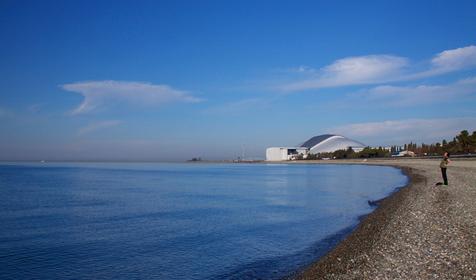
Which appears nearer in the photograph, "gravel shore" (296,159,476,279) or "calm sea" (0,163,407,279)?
"gravel shore" (296,159,476,279)

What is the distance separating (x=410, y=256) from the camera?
11180 mm

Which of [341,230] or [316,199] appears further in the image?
[316,199]

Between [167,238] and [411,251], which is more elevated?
[411,251]

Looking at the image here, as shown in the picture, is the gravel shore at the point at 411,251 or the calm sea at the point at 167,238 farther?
the calm sea at the point at 167,238

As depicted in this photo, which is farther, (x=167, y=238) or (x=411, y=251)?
(x=167, y=238)

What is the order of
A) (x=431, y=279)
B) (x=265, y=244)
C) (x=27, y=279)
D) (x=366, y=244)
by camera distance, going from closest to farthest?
1. (x=431, y=279)
2. (x=27, y=279)
3. (x=366, y=244)
4. (x=265, y=244)

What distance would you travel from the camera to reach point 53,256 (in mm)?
15367

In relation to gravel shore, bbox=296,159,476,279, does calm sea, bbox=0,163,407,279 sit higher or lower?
lower

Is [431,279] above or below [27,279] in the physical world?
above

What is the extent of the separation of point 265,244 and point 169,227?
20.4 feet

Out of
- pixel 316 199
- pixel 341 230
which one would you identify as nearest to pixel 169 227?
pixel 341 230

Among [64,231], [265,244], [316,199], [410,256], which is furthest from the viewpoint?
[316,199]

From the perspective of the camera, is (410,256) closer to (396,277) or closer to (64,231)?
(396,277)

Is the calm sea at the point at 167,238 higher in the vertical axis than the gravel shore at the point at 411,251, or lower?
lower
